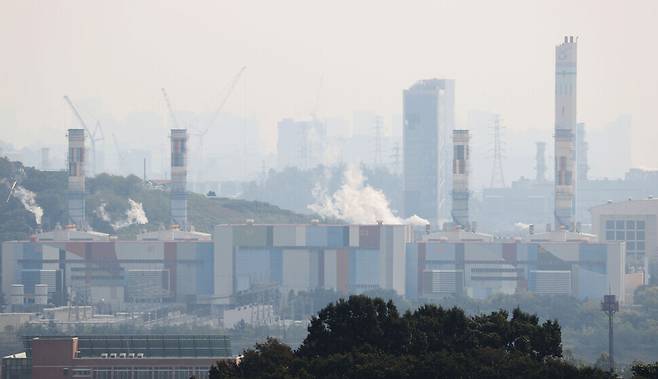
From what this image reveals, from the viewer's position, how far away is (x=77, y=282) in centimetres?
17150

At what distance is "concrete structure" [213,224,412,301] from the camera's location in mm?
170375

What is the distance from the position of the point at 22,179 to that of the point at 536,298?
2176 inches

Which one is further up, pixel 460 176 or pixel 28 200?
pixel 460 176

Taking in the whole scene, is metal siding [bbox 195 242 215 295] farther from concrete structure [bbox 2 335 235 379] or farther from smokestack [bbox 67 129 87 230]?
concrete structure [bbox 2 335 235 379]

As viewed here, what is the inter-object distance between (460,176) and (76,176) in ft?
88.3

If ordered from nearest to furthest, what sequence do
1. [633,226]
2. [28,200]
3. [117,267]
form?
[117,267], [633,226], [28,200]

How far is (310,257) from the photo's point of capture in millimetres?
171500

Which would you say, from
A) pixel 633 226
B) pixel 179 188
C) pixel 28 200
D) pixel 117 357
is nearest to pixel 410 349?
pixel 117 357

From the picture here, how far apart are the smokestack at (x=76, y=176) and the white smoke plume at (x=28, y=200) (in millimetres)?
13133

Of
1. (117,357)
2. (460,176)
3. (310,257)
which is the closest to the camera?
(117,357)

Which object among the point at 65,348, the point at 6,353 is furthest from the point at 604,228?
the point at 65,348

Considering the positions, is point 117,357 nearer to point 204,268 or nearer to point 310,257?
point 204,268

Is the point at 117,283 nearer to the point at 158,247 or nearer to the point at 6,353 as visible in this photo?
the point at 158,247

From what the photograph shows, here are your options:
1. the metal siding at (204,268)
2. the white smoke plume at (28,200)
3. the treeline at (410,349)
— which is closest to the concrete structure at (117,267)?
the metal siding at (204,268)
